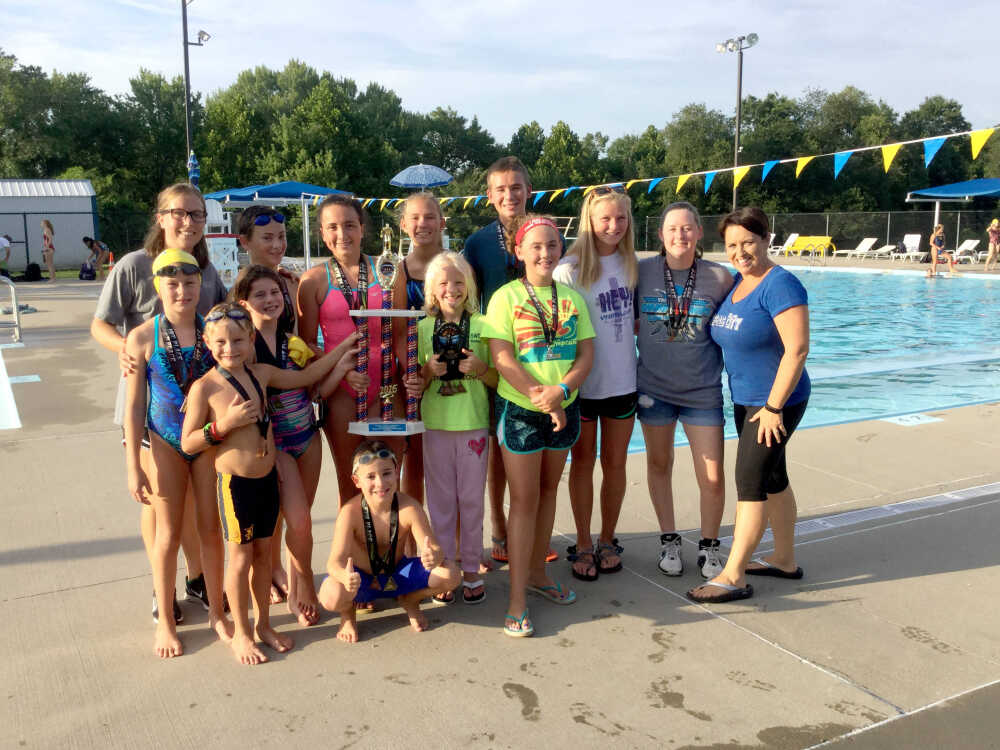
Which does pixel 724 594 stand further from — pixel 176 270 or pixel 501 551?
pixel 176 270

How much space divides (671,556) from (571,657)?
3.43 feet

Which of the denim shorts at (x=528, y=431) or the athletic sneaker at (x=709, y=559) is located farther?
the athletic sneaker at (x=709, y=559)

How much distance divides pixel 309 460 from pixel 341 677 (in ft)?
2.98

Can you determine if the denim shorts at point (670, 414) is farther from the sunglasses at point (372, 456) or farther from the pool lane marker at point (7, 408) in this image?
the pool lane marker at point (7, 408)

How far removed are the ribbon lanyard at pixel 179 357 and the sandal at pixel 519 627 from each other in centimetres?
162

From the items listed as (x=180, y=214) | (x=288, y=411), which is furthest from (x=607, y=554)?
(x=180, y=214)

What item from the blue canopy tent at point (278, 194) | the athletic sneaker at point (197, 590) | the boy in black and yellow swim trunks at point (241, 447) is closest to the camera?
the boy in black and yellow swim trunks at point (241, 447)

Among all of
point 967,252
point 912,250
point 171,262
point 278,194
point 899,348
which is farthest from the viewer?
point 912,250

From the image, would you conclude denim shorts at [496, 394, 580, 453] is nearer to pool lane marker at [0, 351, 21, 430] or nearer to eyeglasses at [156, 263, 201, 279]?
eyeglasses at [156, 263, 201, 279]

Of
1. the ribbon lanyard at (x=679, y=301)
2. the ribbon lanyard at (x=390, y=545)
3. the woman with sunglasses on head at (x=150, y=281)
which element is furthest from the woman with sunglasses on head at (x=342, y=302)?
the ribbon lanyard at (x=679, y=301)

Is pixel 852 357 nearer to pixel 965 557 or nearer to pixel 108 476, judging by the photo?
pixel 965 557

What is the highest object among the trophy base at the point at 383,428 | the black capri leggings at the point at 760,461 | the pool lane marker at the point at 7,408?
the trophy base at the point at 383,428

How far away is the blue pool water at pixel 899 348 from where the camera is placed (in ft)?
29.3

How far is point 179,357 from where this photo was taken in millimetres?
3088
